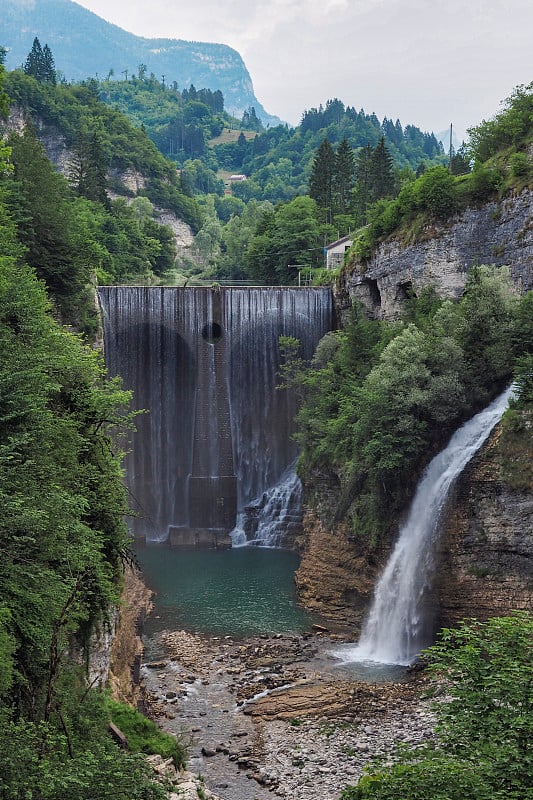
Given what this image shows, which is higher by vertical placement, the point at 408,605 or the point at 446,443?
the point at 446,443

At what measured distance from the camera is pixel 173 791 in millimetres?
13250

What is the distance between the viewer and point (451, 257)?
119 feet

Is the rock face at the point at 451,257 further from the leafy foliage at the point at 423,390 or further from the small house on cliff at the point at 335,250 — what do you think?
the small house on cliff at the point at 335,250

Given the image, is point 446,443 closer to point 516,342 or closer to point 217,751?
point 516,342

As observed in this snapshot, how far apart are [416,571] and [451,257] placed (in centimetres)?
1615

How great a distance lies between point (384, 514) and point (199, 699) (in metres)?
10.1

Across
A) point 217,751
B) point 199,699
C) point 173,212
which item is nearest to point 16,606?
Result: point 217,751

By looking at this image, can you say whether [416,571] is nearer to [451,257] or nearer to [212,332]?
[451,257]

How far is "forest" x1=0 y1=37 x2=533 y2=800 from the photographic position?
11578 mm

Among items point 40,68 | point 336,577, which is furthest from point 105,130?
point 336,577

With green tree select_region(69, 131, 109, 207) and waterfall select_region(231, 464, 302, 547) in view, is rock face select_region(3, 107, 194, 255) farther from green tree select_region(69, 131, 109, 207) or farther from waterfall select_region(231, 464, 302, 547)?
waterfall select_region(231, 464, 302, 547)

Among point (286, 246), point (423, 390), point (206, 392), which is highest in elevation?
point (286, 246)

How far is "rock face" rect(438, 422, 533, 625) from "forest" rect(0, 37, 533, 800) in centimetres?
103

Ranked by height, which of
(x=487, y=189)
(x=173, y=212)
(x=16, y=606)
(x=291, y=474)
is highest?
(x=173, y=212)
